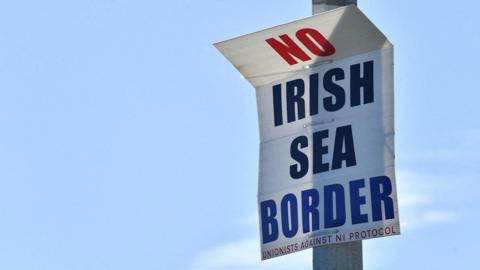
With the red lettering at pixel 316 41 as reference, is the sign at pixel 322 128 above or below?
below

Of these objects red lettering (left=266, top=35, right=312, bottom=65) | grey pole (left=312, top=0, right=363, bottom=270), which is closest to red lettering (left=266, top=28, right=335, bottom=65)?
red lettering (left=266, top=35, right=312, bottom=65)

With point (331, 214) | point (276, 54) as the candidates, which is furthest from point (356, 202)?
point (276, 54)

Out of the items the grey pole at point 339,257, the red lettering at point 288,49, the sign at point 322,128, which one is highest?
the red lettering at point 288,49

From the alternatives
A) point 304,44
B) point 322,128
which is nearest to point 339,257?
point 322,128

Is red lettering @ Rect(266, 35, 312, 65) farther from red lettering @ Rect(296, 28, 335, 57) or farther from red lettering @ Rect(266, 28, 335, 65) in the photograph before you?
red lettering @ Rect(296, 28, 335, 57)

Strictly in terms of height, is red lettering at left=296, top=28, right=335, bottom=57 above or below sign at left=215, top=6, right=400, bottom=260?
above

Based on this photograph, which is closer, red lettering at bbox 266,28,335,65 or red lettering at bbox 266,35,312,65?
red lettering at bbox 266,28,335,65

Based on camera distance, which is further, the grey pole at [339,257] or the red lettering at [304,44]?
the red lettering at [304,44]

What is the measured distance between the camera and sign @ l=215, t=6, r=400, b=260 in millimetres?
20578

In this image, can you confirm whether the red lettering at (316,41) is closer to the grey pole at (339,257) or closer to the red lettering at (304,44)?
the red lettering at (304,44)

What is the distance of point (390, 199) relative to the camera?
805 inches

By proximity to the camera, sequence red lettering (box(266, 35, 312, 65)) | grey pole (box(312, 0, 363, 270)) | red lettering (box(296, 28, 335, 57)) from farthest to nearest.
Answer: red lettering (box(266, 35, 312, 65))
red lettering (box(296, 28, 335, 57))
grey pole (box(312, 0, 363, 270))

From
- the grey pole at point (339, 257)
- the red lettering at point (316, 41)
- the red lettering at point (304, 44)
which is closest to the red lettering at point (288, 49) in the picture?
the red lettering at point (304, 44)

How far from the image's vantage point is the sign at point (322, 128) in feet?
67.5
